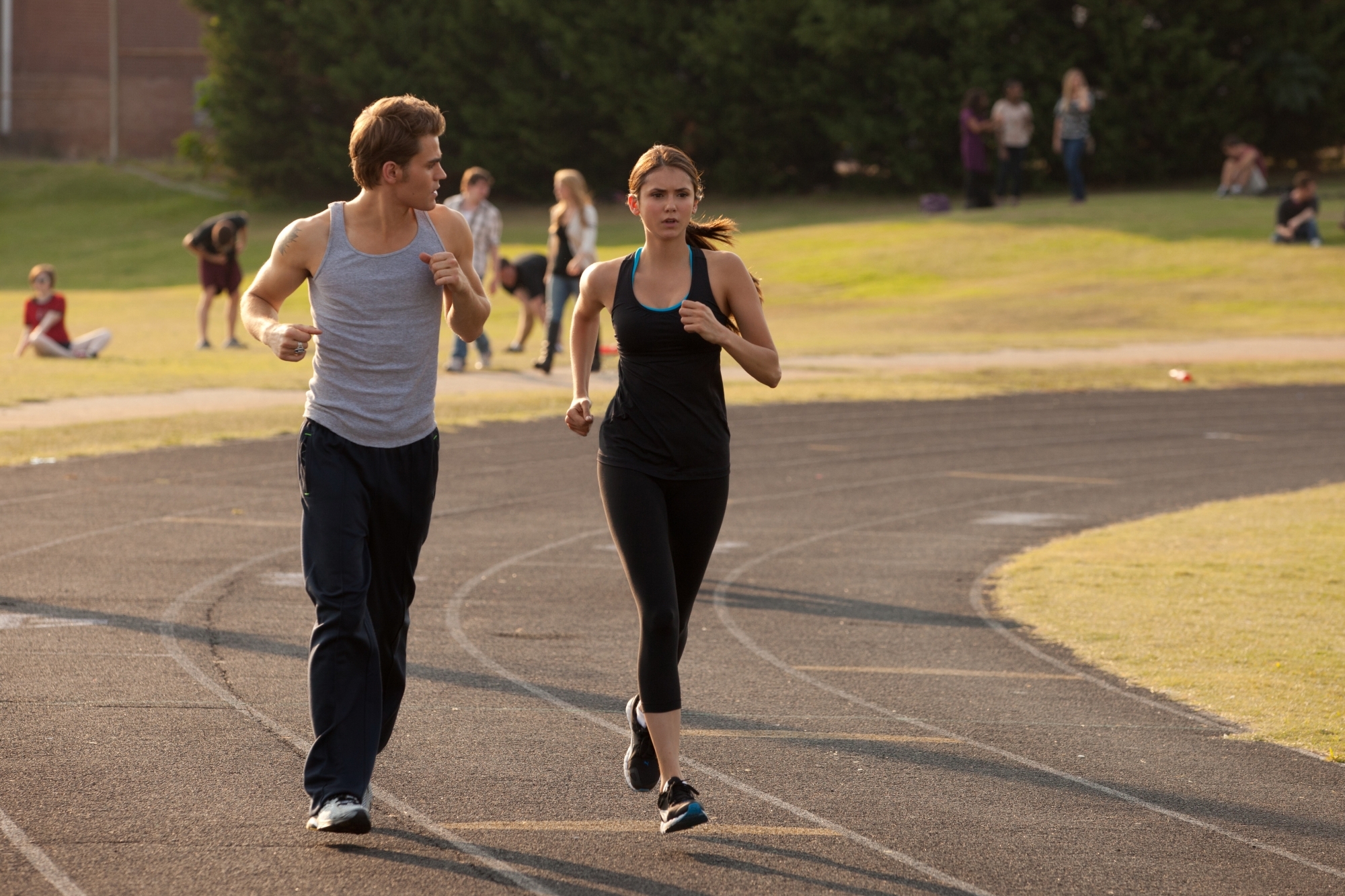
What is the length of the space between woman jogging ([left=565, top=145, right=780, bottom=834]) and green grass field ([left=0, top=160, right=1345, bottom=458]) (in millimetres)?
9325

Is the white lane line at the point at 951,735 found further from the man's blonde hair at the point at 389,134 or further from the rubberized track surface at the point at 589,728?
the man's blonde hair at the point at 389,134

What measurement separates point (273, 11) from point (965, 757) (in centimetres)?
4886

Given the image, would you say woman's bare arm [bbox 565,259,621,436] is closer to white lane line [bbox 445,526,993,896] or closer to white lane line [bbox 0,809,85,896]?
white lane line [bbox 445,526,993,896]

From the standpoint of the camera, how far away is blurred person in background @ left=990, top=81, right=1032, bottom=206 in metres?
34.7

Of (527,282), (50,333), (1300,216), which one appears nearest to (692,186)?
(527,282)

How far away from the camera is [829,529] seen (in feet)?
35.4

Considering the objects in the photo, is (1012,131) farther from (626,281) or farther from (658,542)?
(658,542)

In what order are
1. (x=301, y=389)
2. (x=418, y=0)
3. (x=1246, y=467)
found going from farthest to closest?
(x=418, y=0)
(x=301, y=389)
(x=1246, y=467)

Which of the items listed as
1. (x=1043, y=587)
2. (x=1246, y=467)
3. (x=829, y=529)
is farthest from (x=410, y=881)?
(x=1246, y=467)

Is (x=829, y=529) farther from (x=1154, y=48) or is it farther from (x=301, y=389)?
(x=1154, y=48)

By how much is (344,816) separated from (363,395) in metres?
1.19

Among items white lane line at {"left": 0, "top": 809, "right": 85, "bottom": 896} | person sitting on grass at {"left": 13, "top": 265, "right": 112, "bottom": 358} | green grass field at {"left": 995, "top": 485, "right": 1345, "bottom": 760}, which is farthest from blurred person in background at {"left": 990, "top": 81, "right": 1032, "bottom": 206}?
white lane line at {"left": 0, "top": 809, "right": 85, "bottom": 896}

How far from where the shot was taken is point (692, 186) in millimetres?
4984

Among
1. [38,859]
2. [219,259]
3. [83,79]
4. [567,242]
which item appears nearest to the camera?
[38,859]
